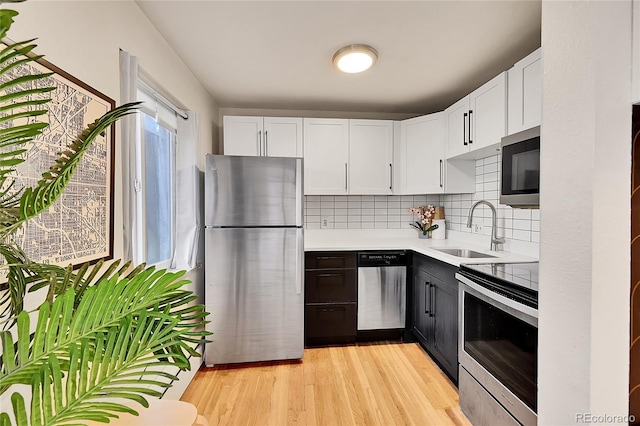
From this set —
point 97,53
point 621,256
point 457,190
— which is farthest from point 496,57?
point 97,53

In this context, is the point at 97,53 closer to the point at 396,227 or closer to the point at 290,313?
the point at 290,313

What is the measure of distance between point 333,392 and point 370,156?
7.03 feet

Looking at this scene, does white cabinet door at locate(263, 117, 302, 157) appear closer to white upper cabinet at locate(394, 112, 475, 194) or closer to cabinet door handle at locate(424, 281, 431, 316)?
white upper cabinet at locate(394, 112, 475, 194)

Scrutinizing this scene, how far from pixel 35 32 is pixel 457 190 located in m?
3.00

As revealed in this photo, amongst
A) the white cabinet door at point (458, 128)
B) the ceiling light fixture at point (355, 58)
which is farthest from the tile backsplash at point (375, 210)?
the ceiling light fixture at point (355, 58)

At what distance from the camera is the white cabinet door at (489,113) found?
2152 mm

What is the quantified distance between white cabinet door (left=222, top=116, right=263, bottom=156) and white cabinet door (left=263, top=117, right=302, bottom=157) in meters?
0.07

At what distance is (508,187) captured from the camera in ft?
6.13

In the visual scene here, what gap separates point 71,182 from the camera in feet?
3.82

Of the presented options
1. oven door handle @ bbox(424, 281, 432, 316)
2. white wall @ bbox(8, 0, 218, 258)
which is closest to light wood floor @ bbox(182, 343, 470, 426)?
oven door handle @ bbox(424, 281, 432, 316)

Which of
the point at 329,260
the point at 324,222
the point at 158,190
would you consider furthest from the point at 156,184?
the point at 324,222

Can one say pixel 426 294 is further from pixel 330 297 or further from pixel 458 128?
pixel 458 128

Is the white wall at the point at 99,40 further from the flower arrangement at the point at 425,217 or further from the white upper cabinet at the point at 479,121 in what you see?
the flower arrangement at the point at 425,217

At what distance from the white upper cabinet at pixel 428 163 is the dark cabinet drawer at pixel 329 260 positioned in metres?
0.91
